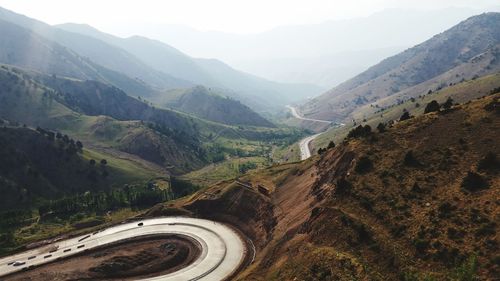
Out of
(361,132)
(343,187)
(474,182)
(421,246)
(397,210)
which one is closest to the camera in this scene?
(421,246)

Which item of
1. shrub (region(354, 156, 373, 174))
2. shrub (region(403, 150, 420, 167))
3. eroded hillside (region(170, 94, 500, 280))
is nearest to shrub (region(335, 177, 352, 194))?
eroded hillside (region(170, 94, 500, 280))

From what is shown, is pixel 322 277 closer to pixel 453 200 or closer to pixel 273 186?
pixel 453 200

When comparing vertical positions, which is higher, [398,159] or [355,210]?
[398,159]

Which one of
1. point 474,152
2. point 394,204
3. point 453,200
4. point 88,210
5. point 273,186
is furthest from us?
point 88,210

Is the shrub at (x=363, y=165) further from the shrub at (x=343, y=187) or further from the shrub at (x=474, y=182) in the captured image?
the shrub at (x=474, y=182)

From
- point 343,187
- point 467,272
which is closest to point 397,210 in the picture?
point 343,187

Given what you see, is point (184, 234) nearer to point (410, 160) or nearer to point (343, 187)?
point (343, 187)

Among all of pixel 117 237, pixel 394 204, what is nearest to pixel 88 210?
pixel 117 237
